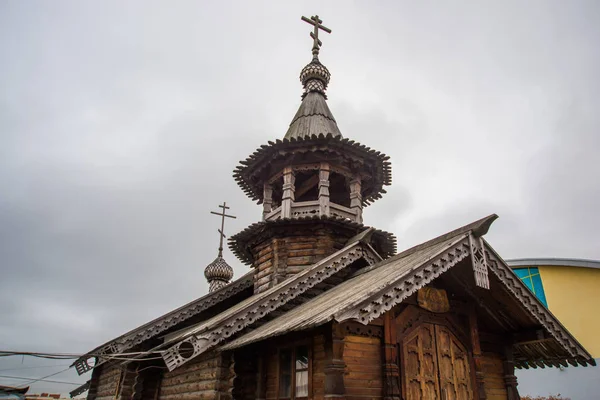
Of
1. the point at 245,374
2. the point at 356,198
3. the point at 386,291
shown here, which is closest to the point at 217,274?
the point at 356,198

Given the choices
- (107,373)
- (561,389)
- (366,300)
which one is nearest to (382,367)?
(366,300)

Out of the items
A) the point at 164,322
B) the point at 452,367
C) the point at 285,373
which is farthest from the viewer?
the point at 164,322

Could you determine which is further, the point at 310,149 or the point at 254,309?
the point at 310,149

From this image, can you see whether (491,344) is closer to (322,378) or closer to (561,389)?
(322,378)

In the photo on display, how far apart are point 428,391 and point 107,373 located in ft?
38.6

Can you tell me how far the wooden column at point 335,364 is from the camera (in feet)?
25.1

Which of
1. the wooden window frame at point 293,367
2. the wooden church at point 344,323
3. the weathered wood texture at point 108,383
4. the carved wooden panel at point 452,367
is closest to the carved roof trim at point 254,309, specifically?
the wooden church at point 344,323

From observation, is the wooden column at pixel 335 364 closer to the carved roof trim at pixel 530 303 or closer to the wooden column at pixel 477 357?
the wooden column at pixel 477 357

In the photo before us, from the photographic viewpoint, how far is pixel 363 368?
28.0 ft

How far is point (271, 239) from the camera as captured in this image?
14430 millimetres

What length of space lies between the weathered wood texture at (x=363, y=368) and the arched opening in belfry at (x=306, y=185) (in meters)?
8.67

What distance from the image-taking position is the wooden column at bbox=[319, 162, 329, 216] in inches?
568

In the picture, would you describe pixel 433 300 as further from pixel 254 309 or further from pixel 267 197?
pixel 267 197

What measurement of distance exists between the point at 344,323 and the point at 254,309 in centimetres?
304
